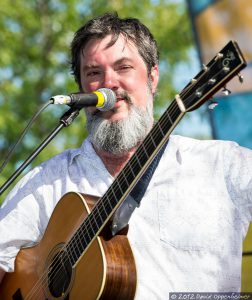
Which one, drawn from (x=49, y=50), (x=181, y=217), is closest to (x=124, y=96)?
(x=181, y=217)

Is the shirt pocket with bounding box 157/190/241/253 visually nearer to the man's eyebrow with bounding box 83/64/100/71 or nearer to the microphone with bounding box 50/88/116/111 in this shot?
the microphone with bounding box 50/88/116/111

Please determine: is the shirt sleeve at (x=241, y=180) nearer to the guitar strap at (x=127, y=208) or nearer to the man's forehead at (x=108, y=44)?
the guitar strap at (x=127, y=208)

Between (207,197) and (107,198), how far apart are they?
1.55 ft

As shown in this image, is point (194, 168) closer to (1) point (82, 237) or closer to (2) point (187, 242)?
(2) point (187, 242)

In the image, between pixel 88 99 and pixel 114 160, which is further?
pixel 114 160

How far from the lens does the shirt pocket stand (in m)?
2.92

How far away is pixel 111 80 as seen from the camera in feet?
10.7

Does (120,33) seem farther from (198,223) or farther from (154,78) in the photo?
(198,223)

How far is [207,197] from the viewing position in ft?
9.83

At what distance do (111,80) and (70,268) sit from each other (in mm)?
936

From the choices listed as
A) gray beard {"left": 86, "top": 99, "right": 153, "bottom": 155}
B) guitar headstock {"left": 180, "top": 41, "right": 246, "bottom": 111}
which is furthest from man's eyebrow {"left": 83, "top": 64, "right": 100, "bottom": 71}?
guitar headstock {"left": 180, "top": 41, "right": 246, "bottom": 111}

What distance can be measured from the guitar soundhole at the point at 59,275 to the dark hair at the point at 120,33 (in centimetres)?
Answer: 110

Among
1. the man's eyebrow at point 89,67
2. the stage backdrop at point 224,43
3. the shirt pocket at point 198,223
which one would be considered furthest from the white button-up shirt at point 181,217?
the stage backdrop at point 224,43

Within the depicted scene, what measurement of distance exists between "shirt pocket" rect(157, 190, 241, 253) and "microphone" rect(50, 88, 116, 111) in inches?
21.2
